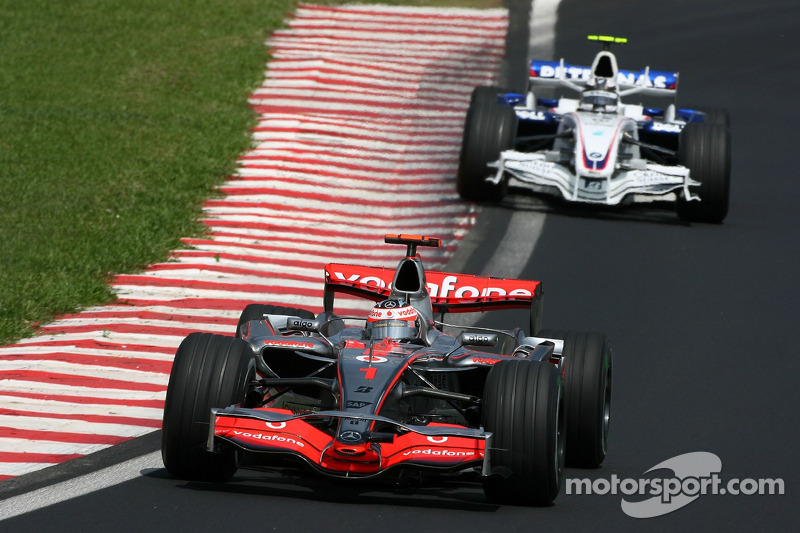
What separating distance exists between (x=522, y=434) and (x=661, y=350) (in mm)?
4378

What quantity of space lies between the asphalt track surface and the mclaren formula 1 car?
21 centimetres

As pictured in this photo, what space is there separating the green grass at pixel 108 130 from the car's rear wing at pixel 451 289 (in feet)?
10.1

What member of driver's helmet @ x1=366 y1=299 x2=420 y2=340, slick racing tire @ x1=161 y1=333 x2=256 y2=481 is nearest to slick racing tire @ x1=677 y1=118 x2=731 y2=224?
driver's helmet @ x1=366 y1=299 x2=420 y2=340

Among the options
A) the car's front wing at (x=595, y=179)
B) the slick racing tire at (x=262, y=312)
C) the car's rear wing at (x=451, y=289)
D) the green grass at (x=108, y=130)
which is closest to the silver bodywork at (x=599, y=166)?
the car's front wing at (x=595, y=179)

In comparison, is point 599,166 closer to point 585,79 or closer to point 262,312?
point 585,79

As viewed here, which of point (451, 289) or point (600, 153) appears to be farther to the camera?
point (600, 153)

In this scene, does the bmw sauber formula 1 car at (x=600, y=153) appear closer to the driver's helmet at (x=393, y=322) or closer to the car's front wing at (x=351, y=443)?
the driver's helmet at (x=393, y=322)

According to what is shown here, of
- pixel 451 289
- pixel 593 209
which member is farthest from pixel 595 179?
pixel 451 289

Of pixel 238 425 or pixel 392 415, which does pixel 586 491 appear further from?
pixel 238 425

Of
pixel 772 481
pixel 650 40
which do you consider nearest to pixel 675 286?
pixel 772 481

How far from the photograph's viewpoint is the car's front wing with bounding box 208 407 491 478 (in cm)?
662

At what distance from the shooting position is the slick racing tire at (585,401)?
8.01 metres

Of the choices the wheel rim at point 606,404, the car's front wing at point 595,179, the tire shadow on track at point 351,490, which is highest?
the car's front wing at point 595,179

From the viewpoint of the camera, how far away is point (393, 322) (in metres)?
7.88
